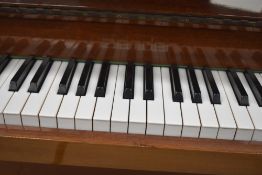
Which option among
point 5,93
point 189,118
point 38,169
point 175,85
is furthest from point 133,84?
point 38,169

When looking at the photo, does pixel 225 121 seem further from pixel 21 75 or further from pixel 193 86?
pixel 21 75

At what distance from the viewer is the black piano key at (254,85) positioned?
1.15m

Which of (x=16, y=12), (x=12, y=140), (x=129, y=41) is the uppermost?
(x=16, y=12)

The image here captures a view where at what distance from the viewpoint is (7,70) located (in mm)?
1260

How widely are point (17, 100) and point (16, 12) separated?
339mm

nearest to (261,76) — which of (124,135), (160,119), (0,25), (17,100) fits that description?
(160,119)

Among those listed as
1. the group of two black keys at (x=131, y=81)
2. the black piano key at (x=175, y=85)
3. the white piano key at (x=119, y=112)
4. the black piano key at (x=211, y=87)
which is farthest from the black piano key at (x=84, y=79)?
the black piano key at (x=211, y=87)

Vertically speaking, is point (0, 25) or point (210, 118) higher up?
point (0, 25)

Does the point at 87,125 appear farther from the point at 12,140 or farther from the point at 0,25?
the point at 0,25

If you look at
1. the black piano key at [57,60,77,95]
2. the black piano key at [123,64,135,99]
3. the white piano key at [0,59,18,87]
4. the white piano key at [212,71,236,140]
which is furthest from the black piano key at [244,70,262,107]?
the white piano key at [0,59,18,87]

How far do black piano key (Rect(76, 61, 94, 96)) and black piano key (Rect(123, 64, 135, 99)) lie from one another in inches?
5.9

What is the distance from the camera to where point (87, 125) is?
1.04 metres

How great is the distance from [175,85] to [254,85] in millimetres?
319

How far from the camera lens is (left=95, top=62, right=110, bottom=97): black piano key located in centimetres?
113
